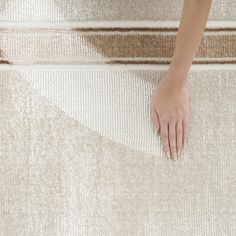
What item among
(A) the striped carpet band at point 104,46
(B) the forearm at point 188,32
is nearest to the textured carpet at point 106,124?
(A) the striped carpet band at point 104,46

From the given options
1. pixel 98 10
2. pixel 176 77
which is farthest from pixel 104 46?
pixel 176 77

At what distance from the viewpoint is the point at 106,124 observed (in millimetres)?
913

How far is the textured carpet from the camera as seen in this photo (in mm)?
897

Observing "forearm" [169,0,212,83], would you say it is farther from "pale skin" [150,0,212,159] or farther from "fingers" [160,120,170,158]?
"fingers" [160,120,170,158]

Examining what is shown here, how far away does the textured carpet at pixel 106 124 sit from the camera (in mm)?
897

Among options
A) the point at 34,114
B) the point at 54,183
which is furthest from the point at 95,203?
the point at 34,114

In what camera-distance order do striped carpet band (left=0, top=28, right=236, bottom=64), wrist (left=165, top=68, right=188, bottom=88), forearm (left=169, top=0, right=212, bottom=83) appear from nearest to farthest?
1. forearm (left=169, top=0, right=212, bottom=83)
2. wrist (left=165, top=68, right=188, bottom=88)
3. striped carpet band (left=0, top=28, right=236, bottom=64)

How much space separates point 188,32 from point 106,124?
255 millimetres

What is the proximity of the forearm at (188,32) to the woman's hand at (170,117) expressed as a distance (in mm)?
62

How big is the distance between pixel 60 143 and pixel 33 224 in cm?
15

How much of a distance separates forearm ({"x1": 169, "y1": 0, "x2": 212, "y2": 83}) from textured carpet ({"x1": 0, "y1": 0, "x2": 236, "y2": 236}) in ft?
0.40

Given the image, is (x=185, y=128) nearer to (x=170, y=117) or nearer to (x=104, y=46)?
(x=170, y=117)

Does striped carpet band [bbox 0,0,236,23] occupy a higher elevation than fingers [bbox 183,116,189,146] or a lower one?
higher

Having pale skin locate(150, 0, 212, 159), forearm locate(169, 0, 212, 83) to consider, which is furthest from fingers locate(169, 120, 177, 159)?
forearm locate(169, 0, 212, 83)
